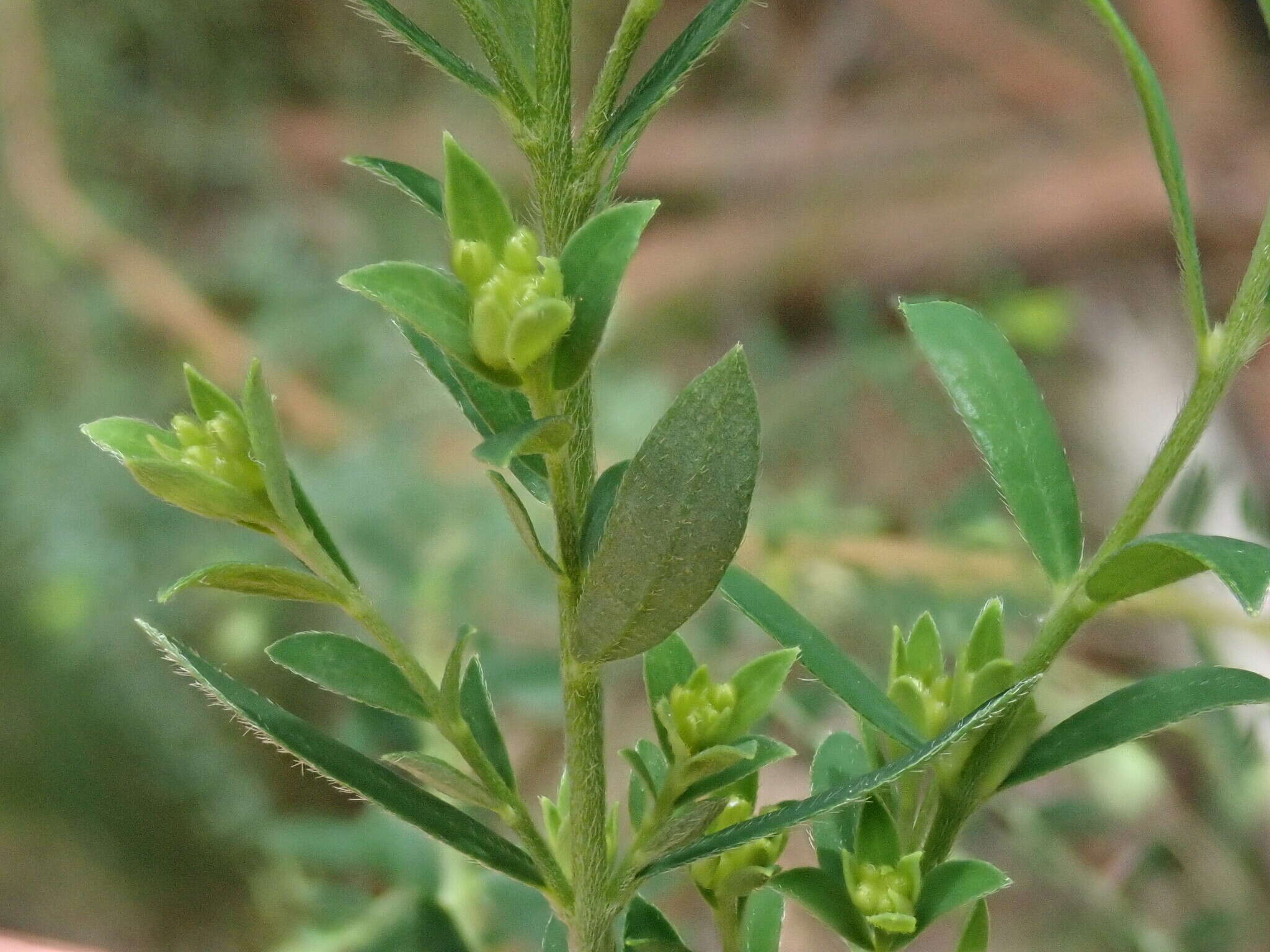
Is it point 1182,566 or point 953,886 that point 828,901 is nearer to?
point 953,886

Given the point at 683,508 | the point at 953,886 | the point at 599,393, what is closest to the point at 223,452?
the point at 683,508

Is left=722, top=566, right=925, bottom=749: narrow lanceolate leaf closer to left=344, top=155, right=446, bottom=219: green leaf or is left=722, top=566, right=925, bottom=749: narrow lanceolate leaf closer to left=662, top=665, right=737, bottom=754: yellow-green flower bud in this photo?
left=662, top=665, right=737, bottom=754: yellow-green flower bud

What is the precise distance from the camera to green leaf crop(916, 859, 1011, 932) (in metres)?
0.32

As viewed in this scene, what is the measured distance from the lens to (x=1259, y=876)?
1.44 meters

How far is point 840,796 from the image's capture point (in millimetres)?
294

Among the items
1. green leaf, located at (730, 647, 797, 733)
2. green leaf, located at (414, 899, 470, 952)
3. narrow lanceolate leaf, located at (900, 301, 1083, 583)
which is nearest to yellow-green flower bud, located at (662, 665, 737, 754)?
green leaf, located at (730, 647, 797, 733)

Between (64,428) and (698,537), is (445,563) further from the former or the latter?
(698,537)

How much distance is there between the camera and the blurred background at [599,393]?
3.47 feet

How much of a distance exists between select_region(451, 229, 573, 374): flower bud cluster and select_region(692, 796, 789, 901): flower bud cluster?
17cm

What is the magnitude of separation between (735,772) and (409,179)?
0.61ft

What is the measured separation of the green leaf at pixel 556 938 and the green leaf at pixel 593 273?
8.4 inches

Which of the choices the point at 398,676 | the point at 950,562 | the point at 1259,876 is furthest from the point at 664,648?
the point at 1259,876

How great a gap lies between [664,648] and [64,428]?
1.45m

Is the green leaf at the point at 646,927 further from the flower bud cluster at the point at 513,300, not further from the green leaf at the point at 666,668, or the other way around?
the flower bud cluster at the point at 513,300
